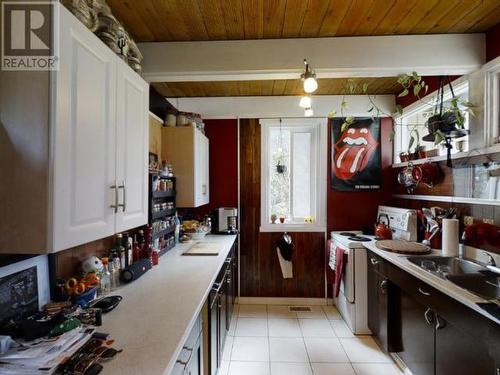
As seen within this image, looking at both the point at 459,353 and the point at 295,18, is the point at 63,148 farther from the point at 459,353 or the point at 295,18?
the point at 459,353

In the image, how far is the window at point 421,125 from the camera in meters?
2.22

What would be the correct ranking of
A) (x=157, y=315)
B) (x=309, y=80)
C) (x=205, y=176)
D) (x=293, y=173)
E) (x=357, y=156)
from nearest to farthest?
(x=157, y=315), (x=309, y=80), (x=205, y=176), (x=357, y=156), (x=293, y=173)

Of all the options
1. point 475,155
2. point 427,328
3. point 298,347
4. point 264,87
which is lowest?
point 298,347

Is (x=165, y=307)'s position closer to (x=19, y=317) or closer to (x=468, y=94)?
(x=19, y=317)

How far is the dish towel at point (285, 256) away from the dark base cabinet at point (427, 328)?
939mm

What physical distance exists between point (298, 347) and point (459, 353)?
1.36 m

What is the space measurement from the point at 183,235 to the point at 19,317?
1.85m

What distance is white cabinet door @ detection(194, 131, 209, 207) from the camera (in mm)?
2773

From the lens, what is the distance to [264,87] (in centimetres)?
302

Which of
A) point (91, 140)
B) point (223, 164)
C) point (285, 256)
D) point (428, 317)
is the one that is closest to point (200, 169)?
point (223, 164)

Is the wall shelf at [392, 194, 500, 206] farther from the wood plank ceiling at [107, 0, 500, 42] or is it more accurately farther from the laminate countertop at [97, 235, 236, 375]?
the laminate countertop at [97, 235, 236, 375]

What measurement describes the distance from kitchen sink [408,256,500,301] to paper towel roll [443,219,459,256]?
0.20 ft

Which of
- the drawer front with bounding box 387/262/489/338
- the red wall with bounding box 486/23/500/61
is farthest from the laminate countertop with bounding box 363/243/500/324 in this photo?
the red wall with bounding box 486/23/500/61

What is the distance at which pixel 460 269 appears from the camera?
195 centimetres
